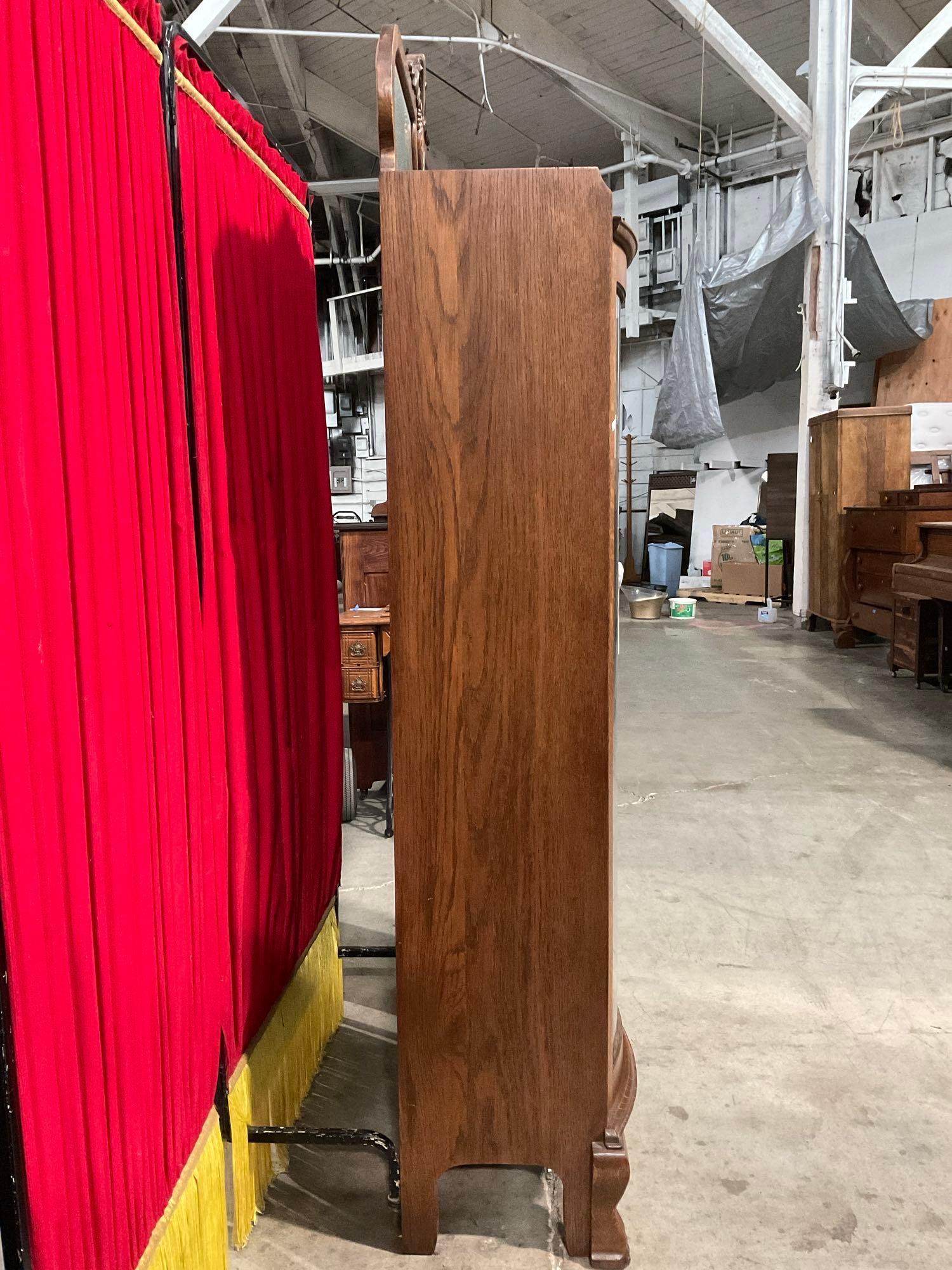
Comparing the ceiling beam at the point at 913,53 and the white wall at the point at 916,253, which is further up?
the ceiling beam at the point at 913,53

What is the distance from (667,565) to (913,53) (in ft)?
17.2

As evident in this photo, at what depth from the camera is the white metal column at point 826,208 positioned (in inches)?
275

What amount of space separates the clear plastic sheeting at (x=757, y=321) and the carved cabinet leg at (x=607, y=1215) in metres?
7.56

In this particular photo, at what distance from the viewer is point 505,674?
1446 mm

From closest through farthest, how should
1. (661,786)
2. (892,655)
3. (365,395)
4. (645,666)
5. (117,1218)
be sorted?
(117,1218) < (661,786) < (892,655) < (645,666) < (365,395)

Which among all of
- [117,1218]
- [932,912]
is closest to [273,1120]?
[117,1218]

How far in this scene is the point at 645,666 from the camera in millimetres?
6453

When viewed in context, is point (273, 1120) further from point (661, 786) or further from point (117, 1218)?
point (661, 786)

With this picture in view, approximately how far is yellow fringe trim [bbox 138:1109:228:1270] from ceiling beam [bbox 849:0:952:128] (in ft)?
26.5

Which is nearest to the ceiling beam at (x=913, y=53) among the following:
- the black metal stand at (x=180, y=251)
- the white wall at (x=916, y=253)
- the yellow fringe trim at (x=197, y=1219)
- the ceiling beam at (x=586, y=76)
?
the white wall at (x=916, y=253)

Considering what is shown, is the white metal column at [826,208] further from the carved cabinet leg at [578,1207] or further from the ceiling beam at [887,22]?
the carved cabinet leg at [578,1207]

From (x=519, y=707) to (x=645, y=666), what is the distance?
5.13m

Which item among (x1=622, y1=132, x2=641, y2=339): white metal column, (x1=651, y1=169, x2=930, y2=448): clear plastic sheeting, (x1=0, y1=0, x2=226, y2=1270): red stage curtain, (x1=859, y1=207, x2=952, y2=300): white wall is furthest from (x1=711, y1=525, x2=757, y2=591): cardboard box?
(x1=0, y1=0, x2=226, y2=1270): red stage curtain

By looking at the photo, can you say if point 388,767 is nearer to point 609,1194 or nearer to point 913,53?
point 609,1194
